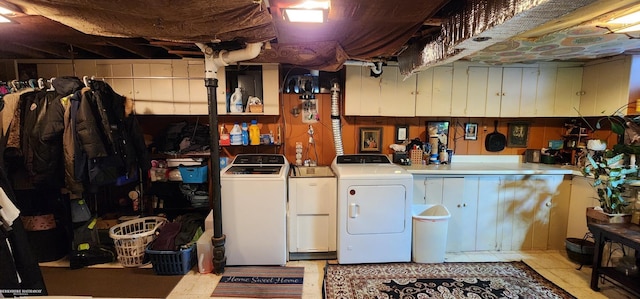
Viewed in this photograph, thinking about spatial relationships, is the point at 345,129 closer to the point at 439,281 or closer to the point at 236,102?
the point at 236,102

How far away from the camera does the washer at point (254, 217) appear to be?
2.69m

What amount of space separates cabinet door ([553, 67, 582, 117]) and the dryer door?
2.29 meters

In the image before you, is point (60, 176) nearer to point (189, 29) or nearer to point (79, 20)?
point (79, 20)

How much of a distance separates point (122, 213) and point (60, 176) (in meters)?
0.87

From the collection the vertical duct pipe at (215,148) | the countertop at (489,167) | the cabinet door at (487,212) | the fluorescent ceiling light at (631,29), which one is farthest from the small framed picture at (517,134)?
the vertical duct pipe at (215,148)

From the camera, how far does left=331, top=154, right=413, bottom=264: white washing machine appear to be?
2.74 meters

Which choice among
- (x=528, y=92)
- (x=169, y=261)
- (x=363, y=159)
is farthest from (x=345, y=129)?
(x=169, y=261)

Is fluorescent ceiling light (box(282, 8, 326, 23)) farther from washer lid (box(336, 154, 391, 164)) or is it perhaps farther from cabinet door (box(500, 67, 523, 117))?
cabinet door (box(500, 67, 523, 117))

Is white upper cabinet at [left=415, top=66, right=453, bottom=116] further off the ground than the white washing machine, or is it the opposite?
white upper cabinet at [left=415, top=66, right=453, bottom=116]

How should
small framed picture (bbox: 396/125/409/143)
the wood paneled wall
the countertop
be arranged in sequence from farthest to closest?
small framed picture (bbox: 396/125/409/143) < the wood paneled wall < the countertop

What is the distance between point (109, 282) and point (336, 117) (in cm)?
274

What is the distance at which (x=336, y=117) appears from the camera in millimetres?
3332

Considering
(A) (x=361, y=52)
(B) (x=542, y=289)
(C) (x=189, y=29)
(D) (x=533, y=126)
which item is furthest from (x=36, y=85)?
(D) (x=533, y=126)

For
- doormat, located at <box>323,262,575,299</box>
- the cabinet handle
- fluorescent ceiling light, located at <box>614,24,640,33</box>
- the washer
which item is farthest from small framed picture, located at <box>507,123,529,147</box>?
the washer
